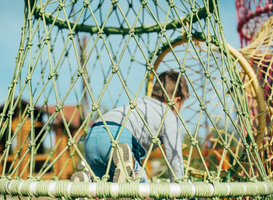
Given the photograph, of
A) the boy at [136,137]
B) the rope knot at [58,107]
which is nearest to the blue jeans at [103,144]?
the boy at [136,137]

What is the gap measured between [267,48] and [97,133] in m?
1.76

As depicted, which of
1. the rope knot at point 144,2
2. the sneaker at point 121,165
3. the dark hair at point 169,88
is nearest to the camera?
the sneaker at point 121,165

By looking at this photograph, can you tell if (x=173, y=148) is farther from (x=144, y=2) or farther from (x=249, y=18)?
(x=249, y=18)

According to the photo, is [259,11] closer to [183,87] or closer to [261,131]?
[261,131]

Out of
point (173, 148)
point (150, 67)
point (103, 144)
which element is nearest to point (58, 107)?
point (103, 144)

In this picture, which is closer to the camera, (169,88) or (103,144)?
(103,144)

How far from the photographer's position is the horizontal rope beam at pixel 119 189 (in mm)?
938

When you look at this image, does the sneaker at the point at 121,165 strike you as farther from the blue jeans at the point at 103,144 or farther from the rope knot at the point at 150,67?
the rope knot at the point at 150,67

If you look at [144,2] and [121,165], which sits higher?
[144,2]

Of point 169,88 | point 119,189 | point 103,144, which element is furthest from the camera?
point 169,88

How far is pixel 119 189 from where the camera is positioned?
36.9 inches

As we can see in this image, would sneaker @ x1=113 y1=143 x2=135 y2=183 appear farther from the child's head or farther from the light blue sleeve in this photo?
the child's head

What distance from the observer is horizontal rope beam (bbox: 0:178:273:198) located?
36.9 inches

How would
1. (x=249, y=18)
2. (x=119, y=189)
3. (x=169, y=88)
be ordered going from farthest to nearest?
(x=249, y=18) < (x=169, y=88) < (x=119, y=189)
